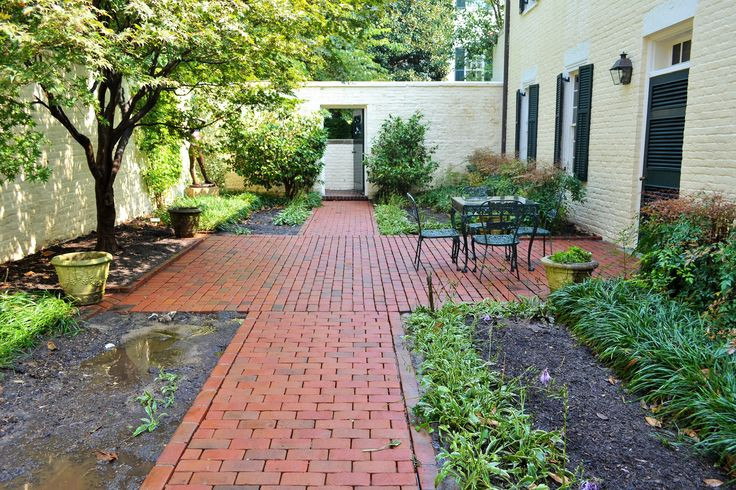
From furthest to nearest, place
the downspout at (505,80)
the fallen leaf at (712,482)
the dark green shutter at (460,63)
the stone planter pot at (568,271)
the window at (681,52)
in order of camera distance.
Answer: the dark green shutter at (460,63)
the downspout at (505,80)
the window at (681,52)
the stone planter pot at (568,271)
the fallen leaf at (712,482)

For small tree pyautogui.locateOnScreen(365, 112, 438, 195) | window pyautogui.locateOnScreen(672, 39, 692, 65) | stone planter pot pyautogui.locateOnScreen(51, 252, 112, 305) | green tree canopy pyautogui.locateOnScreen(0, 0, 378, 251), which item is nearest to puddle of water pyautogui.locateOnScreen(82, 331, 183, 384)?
stone planter pot pyautogui.locateOnScreen(51, 252, 112, 305)

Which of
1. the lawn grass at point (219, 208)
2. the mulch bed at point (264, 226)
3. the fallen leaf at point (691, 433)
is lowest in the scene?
the fallen leaf at point (691, 433)

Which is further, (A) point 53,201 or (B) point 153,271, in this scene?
(A) point 53,201

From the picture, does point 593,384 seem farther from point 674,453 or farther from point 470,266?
point 470,266

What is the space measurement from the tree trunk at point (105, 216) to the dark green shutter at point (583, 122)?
281 inches

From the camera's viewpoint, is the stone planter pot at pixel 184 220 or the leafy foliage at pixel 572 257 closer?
the leafy foliage at pixel 572 257

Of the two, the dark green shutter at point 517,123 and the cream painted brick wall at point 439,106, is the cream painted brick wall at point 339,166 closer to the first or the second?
the cream painted brick wall at point 439,106

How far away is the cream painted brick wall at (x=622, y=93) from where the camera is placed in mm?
6020

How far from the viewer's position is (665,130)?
7.21 m

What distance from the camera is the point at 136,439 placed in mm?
3330

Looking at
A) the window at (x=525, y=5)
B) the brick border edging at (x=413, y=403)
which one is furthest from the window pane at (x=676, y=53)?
the window at (x=525, y=5)

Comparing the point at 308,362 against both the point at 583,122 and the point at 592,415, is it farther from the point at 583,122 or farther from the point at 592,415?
the point at 583,122

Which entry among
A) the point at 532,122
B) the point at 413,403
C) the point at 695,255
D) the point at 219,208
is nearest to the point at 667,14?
the point at 695,255

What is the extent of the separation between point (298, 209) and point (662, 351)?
30.8 ft
